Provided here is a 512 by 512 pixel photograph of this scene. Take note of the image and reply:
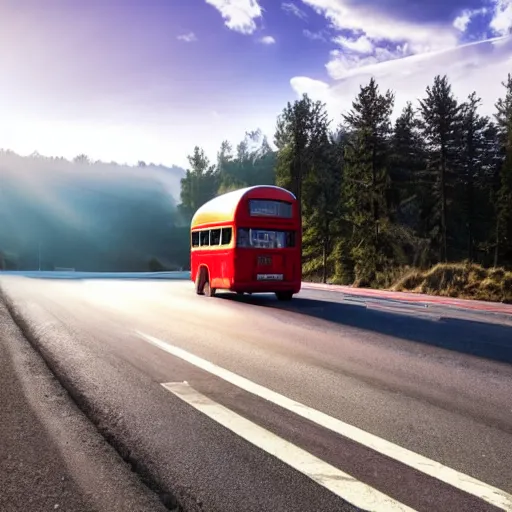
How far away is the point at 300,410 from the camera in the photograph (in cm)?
445

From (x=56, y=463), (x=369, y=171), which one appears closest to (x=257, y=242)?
(x=56, y=463)

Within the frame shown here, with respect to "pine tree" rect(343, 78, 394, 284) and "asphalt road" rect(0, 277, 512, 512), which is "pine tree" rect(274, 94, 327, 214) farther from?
"asphalt road" rect(0, 277, 512, 512)

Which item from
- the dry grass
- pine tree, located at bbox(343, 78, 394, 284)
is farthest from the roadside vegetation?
the dry grass

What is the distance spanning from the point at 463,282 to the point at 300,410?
18.0 meters

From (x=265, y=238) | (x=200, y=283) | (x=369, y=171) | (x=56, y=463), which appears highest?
(x=369, y=171)

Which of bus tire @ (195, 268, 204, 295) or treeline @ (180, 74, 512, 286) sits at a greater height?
Result: treeline @ (180, 74, 512, 286)

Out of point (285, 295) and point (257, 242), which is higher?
point (257, 242)

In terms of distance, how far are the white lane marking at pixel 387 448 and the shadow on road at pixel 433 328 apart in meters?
3.82

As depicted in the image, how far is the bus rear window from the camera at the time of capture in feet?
53.4

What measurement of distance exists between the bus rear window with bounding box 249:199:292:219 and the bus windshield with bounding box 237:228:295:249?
551mm

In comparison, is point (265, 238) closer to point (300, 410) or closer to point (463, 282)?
point (463, 282)

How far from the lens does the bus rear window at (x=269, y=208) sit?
16.3 meters

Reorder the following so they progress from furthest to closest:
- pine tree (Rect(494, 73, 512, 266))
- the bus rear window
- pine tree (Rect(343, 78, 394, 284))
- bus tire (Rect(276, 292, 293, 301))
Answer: pine tree (Rect(494, 73, 512, 266)), pine tree (Rect(343, 78, 394, 284)), bus tire (Rect(276, 292, 293, 301)), the bus rear window

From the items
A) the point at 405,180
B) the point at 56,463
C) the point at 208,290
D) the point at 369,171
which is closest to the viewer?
the point at 56,463
